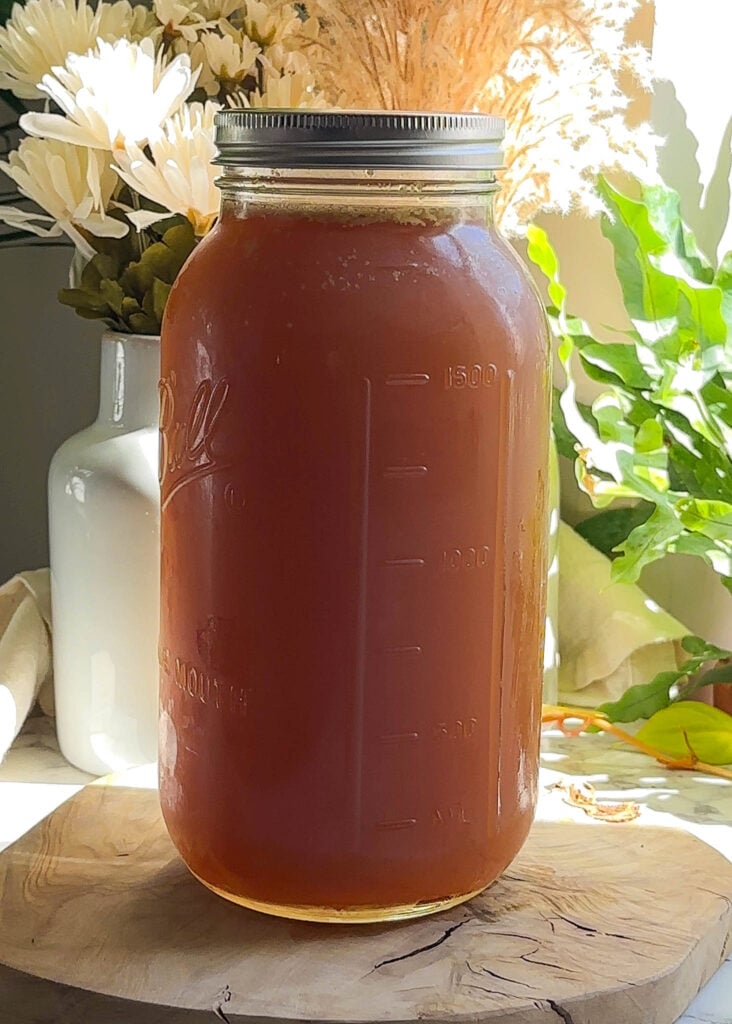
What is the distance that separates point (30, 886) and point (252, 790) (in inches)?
6.1

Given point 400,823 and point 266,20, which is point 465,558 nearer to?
point 400,823

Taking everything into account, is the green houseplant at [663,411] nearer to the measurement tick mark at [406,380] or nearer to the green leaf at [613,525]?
the green leaf at [613,525]

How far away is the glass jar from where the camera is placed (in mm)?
723

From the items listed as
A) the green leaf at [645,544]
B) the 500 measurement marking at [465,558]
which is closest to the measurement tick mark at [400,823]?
the 500 measurement marking at [465,558]

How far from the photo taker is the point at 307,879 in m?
0.76

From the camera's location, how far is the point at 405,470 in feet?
2.40

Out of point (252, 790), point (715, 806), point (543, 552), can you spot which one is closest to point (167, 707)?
point (252, 790)

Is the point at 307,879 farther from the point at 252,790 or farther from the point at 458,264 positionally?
the point at 458,264

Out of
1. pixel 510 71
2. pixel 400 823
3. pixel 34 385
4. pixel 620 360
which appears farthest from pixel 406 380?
pixel 34 385

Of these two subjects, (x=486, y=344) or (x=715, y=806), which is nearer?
(x=486, y=344)

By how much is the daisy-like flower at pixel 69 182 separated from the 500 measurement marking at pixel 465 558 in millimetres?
387

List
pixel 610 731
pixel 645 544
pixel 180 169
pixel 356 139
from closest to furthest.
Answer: pixel 356 139 < pixel 180 169 < pixel 645 544 < pixel 610 731

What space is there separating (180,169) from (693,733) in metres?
0.57

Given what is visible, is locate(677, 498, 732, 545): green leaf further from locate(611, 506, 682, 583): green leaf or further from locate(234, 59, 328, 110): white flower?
locate(234, 59, 328, 110): white flower
